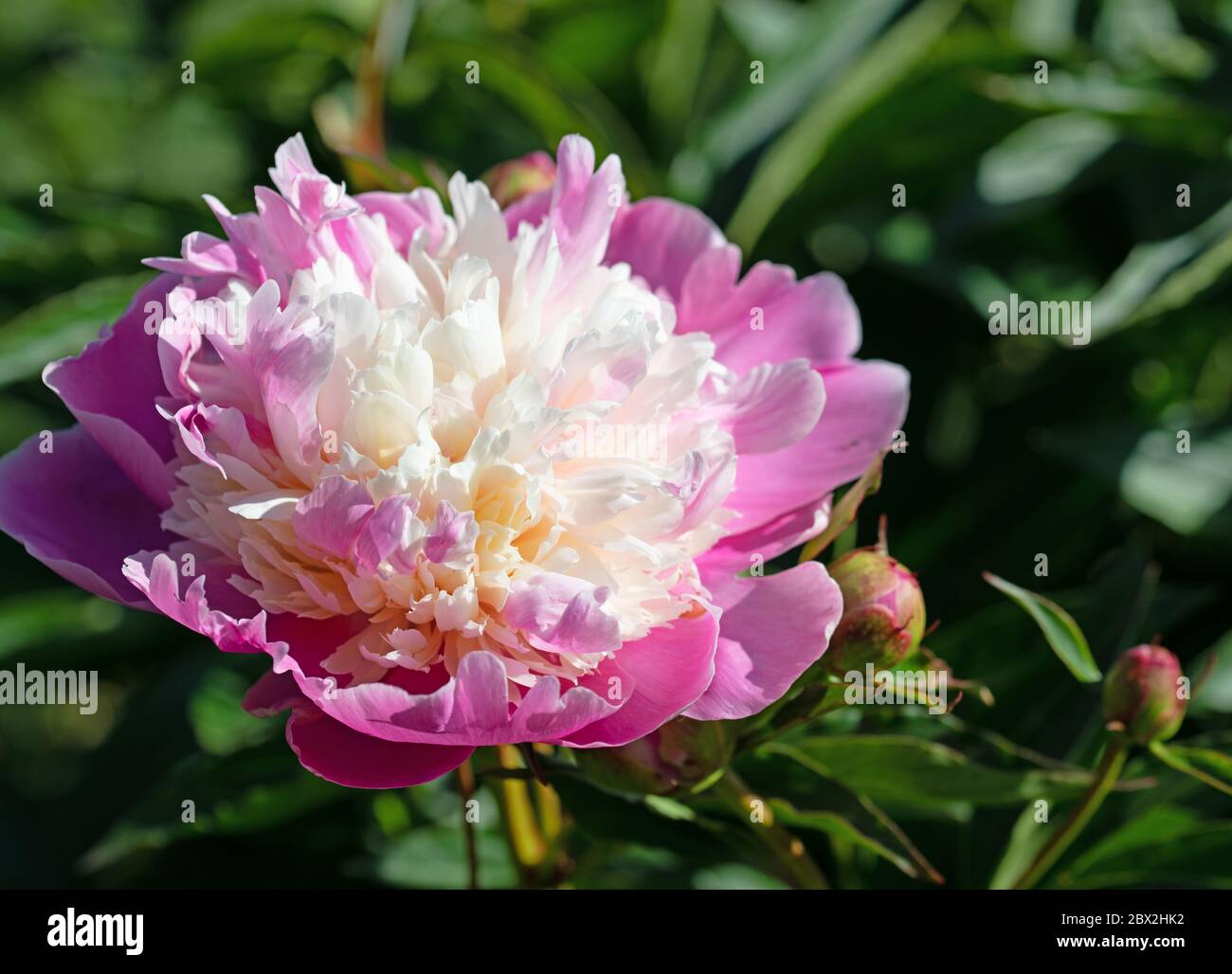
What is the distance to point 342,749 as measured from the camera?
0.59 metres

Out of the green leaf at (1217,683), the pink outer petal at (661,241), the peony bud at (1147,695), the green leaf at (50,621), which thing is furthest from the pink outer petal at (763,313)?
the green leaf at (50,621)

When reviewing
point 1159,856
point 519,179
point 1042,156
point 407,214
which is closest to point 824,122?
point 1042,156

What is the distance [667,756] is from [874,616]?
0.38ft

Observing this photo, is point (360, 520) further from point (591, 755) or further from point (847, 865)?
point (847, 865)

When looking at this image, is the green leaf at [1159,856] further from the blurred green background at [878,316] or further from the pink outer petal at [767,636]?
the pink outer petal at [767,636]

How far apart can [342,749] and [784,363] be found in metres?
0.28

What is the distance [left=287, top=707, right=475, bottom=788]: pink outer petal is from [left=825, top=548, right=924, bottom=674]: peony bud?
0.61ft

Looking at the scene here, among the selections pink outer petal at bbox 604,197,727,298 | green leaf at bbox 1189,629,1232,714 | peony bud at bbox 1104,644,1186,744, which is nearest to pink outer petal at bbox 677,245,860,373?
pink outer petal at bbox 604,197,727,298

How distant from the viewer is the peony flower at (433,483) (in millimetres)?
574

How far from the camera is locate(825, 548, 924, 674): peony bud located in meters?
0.64

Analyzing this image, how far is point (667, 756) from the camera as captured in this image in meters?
0.62

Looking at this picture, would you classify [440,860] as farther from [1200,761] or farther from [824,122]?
[824,122]

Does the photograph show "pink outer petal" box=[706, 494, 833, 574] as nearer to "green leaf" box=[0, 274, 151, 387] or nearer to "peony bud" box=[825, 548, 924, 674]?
"peony bud" box=[825, 548, 924, 674]
